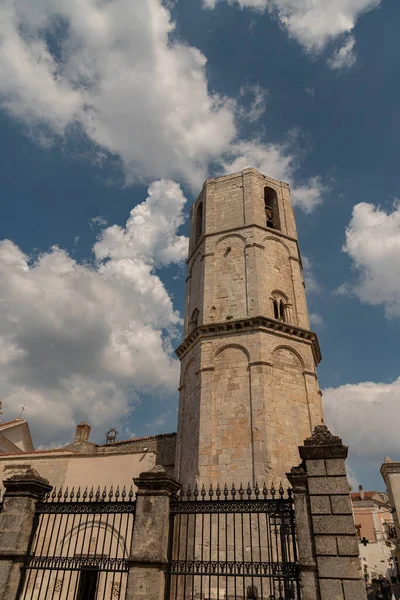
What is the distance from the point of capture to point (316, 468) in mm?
6586

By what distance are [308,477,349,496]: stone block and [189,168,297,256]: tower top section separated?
13.5m

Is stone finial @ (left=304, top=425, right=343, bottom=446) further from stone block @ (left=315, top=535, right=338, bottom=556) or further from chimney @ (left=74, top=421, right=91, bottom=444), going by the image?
chimney @ (left=74, top=421, right=91, bottom=444)

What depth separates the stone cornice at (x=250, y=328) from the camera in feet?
51.1

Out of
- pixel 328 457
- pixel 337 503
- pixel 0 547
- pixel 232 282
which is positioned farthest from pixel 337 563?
pixel 232 282

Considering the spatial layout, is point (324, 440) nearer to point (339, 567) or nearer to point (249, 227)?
point (339, 567)

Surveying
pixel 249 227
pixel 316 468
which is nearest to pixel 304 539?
pixel 316 468

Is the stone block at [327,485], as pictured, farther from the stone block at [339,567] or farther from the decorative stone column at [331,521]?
the stone block at [339,567]

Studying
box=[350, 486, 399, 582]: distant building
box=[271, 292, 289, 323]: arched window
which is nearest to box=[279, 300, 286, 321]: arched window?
box=[271, 292, 289, 323]: arched window

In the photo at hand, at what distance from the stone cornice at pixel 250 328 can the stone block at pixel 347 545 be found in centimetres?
963

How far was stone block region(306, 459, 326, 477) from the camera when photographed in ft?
21.5

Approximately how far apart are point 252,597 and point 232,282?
1182cm

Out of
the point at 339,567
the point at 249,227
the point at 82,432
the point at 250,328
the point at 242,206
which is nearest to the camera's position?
the point at 339,567

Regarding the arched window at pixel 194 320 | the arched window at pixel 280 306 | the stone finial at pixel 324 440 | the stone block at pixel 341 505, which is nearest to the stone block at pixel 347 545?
the stone block at pixel 341 505

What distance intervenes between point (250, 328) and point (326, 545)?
9.81 m
